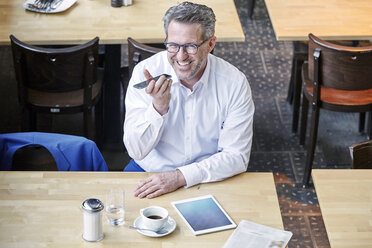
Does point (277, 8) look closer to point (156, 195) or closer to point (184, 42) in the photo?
point (184, 42)

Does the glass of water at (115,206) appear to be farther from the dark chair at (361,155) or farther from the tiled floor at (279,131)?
the tiled floor at (279,131)

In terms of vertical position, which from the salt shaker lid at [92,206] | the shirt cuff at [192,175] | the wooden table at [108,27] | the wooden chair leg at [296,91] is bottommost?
the wooden chair leg at [296,91]

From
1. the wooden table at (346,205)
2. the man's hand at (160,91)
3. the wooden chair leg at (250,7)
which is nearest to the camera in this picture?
the wooden table at (346,205)

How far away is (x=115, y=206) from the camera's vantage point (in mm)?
2551

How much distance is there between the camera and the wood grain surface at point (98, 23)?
4.15 meters

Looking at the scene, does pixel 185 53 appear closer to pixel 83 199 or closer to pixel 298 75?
pixel 83 199

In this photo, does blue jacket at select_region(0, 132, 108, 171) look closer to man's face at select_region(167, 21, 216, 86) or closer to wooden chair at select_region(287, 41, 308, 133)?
man's face at select_region(167, 21, 216, 86)

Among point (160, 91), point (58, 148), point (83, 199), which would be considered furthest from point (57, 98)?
point (83, 199)

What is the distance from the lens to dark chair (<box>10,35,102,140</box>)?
3.82 m

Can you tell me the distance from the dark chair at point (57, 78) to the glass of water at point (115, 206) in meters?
1.45

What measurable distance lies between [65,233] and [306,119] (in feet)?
8.30

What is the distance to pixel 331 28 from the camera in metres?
4.36

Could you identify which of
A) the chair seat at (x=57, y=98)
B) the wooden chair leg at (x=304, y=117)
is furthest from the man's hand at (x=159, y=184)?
the wooden chair leg at (x=304, y=117)

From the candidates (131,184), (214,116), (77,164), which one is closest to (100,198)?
(131,184)
